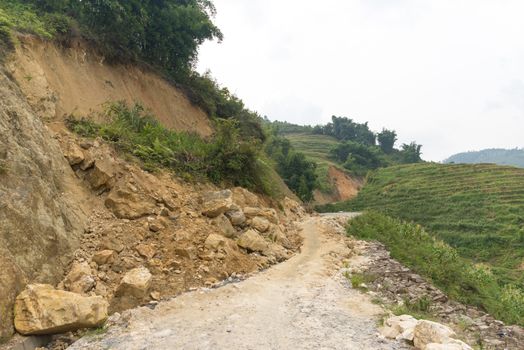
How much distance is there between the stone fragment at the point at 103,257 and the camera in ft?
25.7

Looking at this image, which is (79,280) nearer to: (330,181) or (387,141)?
(330,181)

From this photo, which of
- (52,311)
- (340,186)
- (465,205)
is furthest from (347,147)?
(52,311)

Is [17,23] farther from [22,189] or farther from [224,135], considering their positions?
[22,189]

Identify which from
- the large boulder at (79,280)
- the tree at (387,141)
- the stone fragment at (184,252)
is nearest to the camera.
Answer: the large boulder at (79,280)

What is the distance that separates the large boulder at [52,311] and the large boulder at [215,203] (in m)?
5.05

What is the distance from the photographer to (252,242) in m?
11.1

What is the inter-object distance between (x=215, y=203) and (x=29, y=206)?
5287 mm

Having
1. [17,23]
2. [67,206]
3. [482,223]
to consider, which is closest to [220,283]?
[67,206]

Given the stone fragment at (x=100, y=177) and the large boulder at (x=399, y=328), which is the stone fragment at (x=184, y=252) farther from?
the large boulder at (x=399, y=328)

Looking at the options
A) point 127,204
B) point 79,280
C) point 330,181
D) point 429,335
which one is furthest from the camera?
point 330,181

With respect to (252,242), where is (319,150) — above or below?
above

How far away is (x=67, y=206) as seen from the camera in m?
8.49

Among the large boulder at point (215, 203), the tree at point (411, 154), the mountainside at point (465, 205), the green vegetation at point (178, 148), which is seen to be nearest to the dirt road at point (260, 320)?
the large boulder at point (215, 203)

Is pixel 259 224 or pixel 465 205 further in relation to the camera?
pixel 465 205
